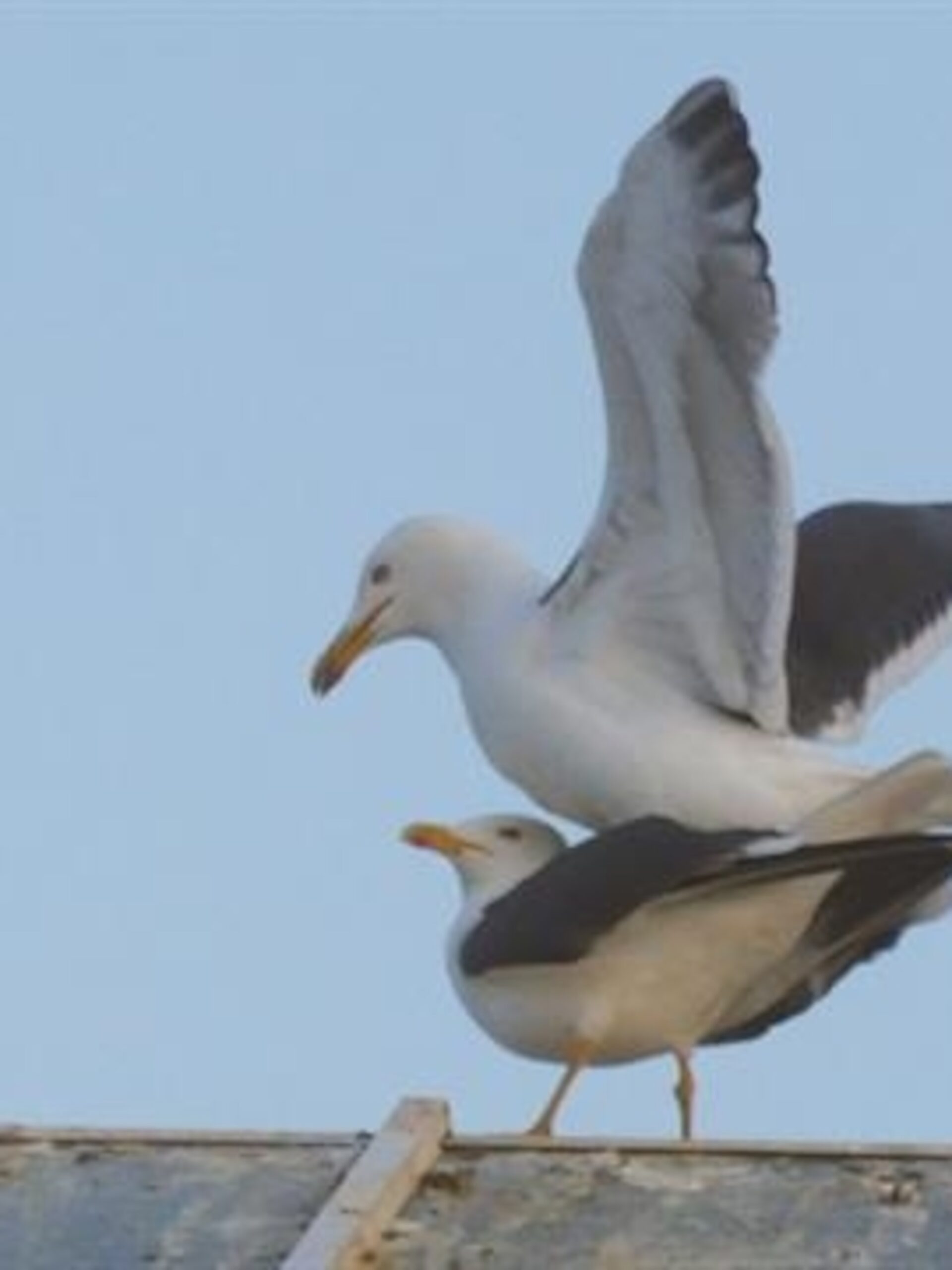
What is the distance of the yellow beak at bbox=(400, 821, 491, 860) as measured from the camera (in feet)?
35.3

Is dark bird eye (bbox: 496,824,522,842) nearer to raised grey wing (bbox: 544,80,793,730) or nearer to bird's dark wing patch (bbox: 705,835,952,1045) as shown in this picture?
bird's dark wing patch (bbox: 705,835,952,1045)

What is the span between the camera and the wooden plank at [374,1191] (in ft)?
26.6

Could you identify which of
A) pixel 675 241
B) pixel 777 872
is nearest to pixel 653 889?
pixel 777 872

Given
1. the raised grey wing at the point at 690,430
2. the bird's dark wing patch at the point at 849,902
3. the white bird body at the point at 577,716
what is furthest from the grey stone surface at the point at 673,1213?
the raised grey wing at the point at 690,430

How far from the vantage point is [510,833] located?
1086 cm

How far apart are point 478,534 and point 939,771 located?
5.83ft

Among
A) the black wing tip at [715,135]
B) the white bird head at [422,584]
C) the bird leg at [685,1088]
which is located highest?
the black wing tip at [715,135]

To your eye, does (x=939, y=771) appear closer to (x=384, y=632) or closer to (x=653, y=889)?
(x=653, y=889)

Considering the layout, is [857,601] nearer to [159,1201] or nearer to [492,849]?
[492,849]

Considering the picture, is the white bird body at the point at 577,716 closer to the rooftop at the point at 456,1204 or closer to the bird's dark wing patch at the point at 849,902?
the bird's dark wing patch at the point at 849,902

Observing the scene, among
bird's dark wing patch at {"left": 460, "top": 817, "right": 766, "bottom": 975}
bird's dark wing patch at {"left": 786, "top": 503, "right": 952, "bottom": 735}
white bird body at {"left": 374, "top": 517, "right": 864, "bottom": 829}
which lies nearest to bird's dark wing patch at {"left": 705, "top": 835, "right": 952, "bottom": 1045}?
bird's dark wing patch at {"left": 460, "top": 817, "right": 766, "bottom": 975}

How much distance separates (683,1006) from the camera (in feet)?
34.1

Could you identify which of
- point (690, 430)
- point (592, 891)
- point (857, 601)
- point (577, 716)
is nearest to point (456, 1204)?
point (592, 891)

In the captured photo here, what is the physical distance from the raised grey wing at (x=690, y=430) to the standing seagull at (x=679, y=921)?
993 mm
